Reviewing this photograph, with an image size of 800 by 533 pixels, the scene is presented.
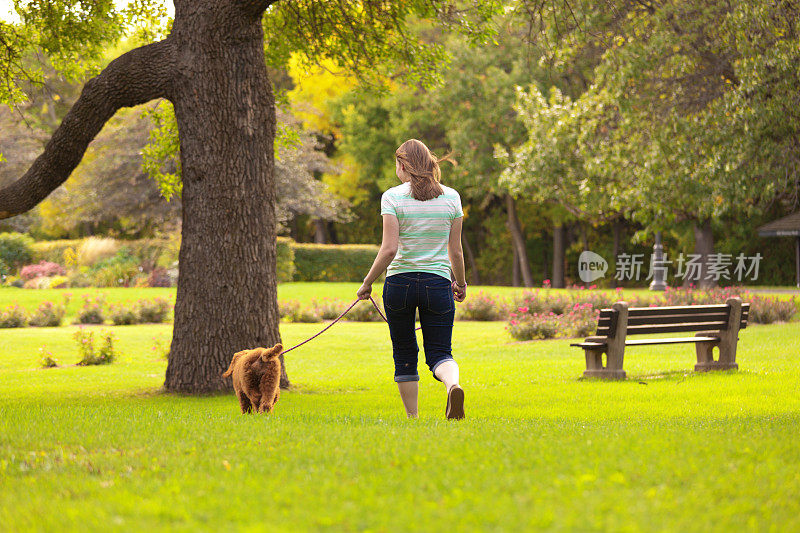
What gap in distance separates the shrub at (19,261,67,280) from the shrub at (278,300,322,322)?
13.9 metres

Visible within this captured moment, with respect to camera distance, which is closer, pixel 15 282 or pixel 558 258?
pixel 15 282

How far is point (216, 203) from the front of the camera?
9.34 metres

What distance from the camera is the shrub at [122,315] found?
21.8m

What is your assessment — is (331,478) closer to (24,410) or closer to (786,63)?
(24,410)

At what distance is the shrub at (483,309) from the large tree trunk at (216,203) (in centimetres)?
1375

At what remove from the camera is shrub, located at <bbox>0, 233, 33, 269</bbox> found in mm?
35775

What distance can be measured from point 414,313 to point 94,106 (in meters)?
5.34

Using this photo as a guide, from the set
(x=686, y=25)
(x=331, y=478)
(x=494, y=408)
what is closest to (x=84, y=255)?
(x=686, y=25)

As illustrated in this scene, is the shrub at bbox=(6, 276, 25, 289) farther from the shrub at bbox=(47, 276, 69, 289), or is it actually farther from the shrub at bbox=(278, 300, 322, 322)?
the shrub at bbox=(278, 300, 322, 322)

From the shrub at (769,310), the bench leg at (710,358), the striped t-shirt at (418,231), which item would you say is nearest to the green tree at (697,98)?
the shrub at (769,310)

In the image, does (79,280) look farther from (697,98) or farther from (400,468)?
(400,468)

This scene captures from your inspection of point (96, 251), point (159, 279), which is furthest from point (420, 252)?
point (96, 251)

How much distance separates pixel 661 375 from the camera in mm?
11758

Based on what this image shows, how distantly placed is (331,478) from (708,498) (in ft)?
5.87
